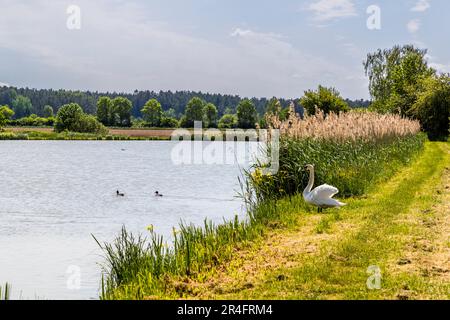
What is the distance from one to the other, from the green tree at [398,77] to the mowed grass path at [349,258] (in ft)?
120

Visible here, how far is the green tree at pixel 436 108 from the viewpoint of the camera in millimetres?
54625

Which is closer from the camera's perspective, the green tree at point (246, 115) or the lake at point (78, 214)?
the lake at point (78, 214)

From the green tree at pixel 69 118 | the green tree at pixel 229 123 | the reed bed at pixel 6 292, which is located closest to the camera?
the reed bed at pixel 6 292

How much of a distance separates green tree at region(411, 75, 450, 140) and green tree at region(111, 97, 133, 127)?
112 metres

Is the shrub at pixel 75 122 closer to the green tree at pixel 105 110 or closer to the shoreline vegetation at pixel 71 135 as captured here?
the shoreline vegetation at pixel 71 135

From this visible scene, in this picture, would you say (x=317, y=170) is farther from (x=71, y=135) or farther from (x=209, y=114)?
(x=209, y=114)

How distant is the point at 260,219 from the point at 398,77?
67.3m

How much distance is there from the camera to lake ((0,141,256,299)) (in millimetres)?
12008

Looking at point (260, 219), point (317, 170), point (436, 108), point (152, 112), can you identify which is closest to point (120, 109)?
point (152, 112)

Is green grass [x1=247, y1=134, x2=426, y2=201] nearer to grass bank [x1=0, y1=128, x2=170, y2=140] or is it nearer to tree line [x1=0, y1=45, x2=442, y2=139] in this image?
tree line [x1=0, y1=45, x2=442, y2=139]

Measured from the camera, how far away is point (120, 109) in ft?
515

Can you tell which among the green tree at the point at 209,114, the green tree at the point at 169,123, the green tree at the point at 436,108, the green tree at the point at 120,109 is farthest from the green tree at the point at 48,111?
the green tree at the point at 436,108

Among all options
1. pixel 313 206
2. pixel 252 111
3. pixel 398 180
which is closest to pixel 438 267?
pixel 313 206
